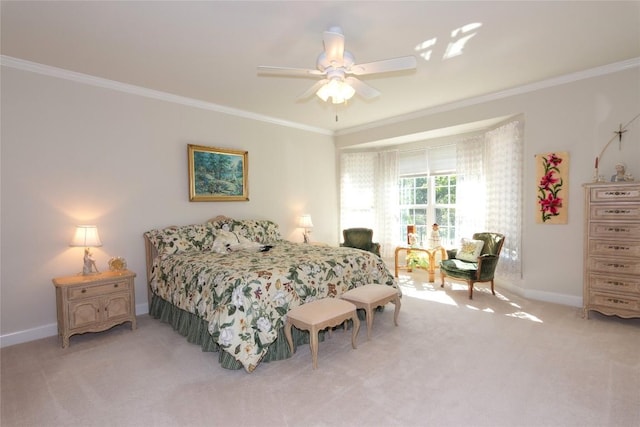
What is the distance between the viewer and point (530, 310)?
13.5 feet

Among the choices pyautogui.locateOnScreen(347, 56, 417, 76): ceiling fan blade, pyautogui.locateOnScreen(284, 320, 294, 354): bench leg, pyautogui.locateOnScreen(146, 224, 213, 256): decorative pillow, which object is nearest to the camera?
pyautogui.locateOnScreen(347, 56, 417, 76): ceiling fan blade

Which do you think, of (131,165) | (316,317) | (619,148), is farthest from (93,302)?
(619,148)

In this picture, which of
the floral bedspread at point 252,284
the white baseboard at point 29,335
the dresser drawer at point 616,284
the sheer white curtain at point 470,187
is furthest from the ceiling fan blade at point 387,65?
the white baseboard at point 29,335

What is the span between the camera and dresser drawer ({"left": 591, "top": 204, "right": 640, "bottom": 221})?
3445 mm

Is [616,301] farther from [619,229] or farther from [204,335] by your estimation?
[204,335]

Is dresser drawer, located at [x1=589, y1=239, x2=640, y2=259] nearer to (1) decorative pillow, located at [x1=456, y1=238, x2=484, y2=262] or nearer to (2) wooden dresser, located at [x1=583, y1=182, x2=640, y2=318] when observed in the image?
(2) wooden dresser, located at [x1=583, y1=182, x2=640, y2=318]

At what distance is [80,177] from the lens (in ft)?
12.6

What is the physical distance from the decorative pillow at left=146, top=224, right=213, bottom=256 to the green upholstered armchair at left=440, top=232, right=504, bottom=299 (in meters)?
3.55

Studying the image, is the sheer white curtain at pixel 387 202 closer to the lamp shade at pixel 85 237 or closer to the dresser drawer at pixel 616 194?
the dresser drawer at pixel 616 194

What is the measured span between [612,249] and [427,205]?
3097 millimetres

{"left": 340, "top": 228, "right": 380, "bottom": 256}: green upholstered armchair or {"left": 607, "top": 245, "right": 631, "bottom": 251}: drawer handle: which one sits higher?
{"left": 607, "top": 245, "right": 631, "bottom": 251}: drawer handle

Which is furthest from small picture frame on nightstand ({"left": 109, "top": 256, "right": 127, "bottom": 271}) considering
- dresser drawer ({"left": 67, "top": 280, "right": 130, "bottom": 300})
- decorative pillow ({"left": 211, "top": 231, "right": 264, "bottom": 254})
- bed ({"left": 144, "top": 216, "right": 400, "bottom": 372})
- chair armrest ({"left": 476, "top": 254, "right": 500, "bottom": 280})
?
chair armrest ({"left": 476, "top": 254, "right": 500, "bottom": 280})

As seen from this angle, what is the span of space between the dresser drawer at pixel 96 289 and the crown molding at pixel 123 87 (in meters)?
2.37

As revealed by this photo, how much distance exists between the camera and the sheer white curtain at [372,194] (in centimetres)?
677
